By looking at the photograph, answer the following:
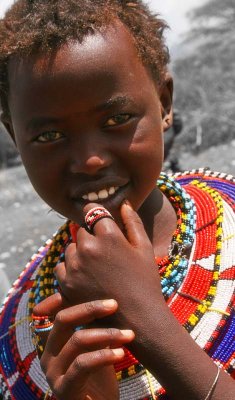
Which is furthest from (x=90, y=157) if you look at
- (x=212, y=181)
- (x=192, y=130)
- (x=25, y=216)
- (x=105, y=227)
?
(x=192, y=130)

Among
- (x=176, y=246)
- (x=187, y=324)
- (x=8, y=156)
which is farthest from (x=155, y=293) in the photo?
(x=8, y=156)

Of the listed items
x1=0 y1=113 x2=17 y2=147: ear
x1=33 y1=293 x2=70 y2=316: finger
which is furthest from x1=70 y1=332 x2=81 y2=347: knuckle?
x1=0 y1=113 x2=17 y2=147: ear

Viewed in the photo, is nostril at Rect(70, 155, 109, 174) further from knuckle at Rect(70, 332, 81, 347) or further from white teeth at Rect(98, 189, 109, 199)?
knuckle at Rect(70, 332, 81, 347)

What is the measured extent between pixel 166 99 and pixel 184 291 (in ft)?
1.99

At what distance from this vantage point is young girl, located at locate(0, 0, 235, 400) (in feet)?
3.86

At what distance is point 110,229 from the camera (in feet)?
4.07

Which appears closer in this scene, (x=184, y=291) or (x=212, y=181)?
(x=184, y=291)

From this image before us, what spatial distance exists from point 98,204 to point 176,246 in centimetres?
33

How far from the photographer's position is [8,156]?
1085 centimetres

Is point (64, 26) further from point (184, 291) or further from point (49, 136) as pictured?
point (184, 291)

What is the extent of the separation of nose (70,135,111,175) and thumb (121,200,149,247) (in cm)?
12

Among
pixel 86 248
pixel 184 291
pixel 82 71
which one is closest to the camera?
pixel 86 248

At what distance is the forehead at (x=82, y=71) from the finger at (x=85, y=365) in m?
0.61

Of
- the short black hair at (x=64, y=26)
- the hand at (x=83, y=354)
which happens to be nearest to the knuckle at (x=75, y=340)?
the hand at (x=83, y=354)
